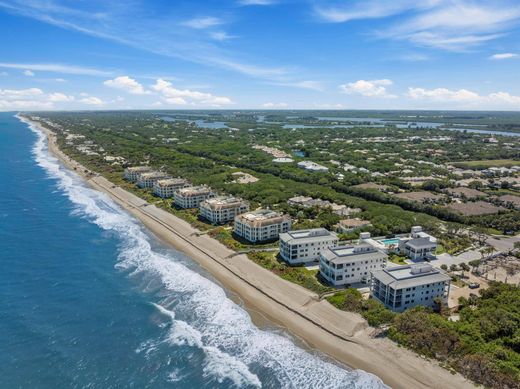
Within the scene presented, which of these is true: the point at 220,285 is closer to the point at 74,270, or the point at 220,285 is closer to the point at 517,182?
the point at 74,270

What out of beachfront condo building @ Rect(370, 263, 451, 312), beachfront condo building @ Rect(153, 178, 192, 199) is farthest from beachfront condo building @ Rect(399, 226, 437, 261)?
beachfront condo building @ Rect(153, 178, 192, 199)

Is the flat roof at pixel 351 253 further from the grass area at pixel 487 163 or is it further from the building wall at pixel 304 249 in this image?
the grass area at pixel 487 163

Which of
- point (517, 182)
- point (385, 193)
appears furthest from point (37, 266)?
point (517, 182)

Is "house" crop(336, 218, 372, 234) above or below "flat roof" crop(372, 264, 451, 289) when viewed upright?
below

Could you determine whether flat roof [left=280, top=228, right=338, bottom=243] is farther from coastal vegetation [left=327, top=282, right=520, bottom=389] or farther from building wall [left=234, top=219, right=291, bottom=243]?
coastal vegetation [left=327, top=282, right=520, bottom=389]

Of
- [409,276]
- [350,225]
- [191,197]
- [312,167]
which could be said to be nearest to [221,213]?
[191,197]

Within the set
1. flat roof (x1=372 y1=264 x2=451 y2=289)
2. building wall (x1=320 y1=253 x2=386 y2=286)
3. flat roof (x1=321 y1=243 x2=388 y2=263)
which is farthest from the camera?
flat roof (x1=321 y1=243 x2=388 y2=263)
